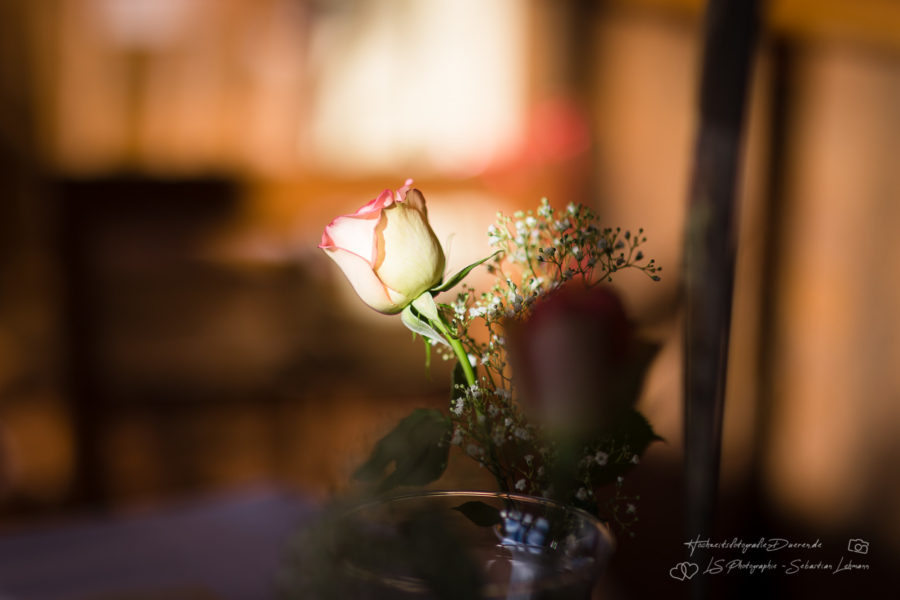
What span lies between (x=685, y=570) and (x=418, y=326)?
0.48 ft

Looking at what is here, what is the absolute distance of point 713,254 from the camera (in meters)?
0.22

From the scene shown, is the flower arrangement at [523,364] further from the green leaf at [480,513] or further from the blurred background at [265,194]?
the blurred background at [265,194]

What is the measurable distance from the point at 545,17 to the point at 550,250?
1.64 m

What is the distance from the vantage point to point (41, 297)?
5.26ft

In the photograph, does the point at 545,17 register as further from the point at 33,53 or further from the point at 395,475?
the point at 395,475

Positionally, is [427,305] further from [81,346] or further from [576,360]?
[81,346]

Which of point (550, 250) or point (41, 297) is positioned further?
point (41, 297)

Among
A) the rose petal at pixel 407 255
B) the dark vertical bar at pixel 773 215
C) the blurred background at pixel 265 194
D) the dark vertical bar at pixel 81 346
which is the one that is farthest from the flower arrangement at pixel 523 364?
the dark vertical bar at pixel 81 346

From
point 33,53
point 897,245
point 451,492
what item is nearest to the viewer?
point 451,492

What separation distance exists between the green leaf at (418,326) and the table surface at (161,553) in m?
0.51

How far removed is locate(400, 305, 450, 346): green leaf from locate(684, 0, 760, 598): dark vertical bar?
10cm

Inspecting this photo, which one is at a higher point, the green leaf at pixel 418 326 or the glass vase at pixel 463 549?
the green leaf at pixel 418 326

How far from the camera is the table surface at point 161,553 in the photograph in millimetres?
605

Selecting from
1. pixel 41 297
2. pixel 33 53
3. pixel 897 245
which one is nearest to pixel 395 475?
pixel 897 245
